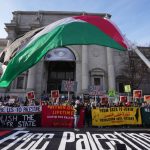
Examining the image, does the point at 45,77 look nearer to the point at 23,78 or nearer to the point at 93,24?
the point at 23,78

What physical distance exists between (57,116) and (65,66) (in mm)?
34553

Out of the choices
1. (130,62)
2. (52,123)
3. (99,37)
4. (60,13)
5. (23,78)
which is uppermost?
(60,13)

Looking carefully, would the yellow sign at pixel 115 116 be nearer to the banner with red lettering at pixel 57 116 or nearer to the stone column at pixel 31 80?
the banner with red lettering at pixel 57 116

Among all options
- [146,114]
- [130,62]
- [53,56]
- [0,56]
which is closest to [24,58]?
[0,56]

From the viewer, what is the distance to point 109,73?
1826 inches

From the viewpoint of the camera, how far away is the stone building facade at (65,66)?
149 ft

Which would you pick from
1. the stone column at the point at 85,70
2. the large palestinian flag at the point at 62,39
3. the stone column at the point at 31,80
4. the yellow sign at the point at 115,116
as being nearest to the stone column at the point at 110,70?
the stone column at the point at 85,70

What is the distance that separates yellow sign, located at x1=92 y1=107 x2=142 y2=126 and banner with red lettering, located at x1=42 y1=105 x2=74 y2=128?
171 cm

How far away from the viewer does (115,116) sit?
1764 cm

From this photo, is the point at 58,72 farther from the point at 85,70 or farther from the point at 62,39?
the point at 62,39

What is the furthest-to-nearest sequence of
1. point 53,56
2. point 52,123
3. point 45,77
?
1. point 45,77
2. point 53,56
3. point 52,123

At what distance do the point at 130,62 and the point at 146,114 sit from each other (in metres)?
30.6

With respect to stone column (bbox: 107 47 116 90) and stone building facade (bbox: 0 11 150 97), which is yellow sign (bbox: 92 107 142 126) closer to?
stone building facade (bbox: 0 11 150 97)

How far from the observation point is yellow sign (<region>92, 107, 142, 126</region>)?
17.6 metres
